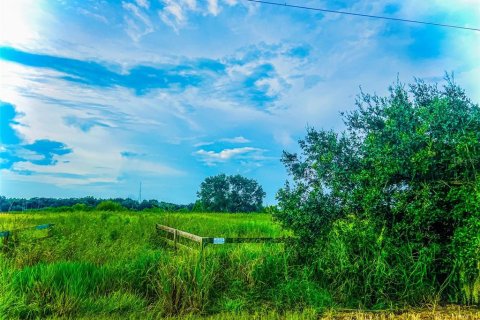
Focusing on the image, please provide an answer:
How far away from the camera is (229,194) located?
2128 inches

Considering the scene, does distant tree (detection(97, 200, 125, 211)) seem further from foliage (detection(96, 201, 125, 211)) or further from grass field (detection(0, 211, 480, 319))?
grass field (detection(0, 211, 480, 319))

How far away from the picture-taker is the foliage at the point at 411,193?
741 cm

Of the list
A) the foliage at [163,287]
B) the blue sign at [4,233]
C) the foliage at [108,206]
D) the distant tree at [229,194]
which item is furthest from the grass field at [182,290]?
the distant tree at [229,194]

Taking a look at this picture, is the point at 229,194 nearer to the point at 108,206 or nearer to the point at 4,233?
the point at 108,206

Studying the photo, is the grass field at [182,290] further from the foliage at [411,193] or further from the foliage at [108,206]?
the foliage at [108,206]

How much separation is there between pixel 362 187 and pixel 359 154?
0.87 meters

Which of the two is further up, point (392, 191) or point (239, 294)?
point (392, 191)

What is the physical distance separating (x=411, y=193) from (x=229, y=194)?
46.7 meters

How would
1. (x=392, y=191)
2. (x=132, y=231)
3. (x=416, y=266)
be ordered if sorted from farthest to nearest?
1. (x=132, y=231)
2. (x=392, y=191)
3. (x=416, y=266)

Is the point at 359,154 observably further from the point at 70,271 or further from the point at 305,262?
the point at 70,271

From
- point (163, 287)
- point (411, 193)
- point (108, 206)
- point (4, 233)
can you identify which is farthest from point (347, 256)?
point (108, 206)

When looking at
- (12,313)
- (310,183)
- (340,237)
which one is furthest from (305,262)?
(12,313)

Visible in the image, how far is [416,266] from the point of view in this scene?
7266mm

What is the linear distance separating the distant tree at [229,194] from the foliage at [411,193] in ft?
141
